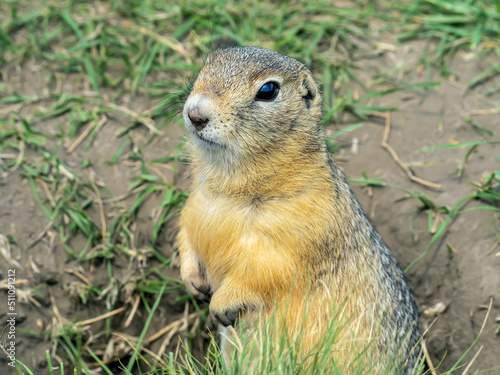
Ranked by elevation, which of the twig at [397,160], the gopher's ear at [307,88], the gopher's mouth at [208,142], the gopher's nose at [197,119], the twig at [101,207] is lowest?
the twig at [101,207]

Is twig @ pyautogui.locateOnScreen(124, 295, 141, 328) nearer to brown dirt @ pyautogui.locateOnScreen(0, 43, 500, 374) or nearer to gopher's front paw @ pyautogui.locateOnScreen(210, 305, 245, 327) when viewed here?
brown dirt @ pyautogui.locateOnScreen(0, 43, 500, 374)

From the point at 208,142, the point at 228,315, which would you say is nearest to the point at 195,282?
the point at 228,315

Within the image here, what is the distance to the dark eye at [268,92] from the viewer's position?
3.29 m

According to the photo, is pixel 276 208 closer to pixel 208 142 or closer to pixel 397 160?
pixel 208 142

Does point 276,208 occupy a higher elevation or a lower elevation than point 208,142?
lower

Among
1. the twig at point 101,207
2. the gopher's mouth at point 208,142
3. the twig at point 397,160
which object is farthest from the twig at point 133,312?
the twig at point 397,160

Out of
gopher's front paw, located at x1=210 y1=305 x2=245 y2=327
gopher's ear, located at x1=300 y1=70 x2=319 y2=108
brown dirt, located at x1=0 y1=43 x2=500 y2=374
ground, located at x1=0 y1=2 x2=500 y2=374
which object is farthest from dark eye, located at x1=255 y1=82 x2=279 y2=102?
brown dirt, located at x1=0 y1=43 x2=500 y2=374

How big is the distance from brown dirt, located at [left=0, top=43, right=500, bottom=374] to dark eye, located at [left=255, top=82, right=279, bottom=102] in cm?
185

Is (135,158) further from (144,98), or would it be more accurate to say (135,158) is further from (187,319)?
(187,319)

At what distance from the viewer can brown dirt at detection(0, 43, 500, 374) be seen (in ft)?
13.8

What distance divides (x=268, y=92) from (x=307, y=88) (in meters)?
0.39

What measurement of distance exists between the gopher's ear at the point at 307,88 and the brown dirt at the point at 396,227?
153cm

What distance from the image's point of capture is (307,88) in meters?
3.60

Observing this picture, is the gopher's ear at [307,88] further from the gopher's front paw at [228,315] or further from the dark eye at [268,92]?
the gopher's front paw at [228,315]
